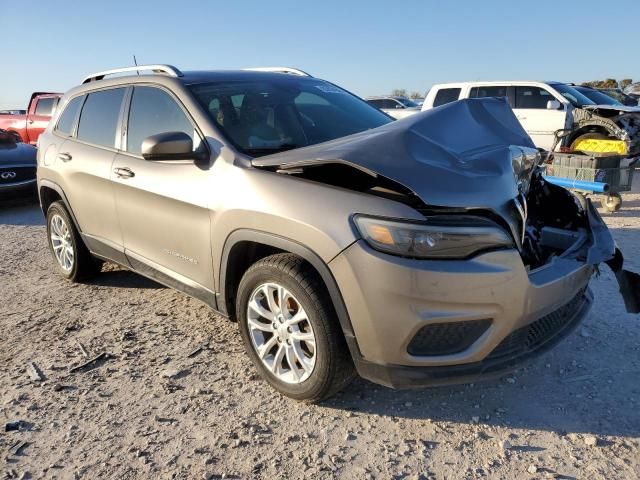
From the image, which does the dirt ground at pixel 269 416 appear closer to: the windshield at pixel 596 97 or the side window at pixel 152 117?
the side window at pixel 152 117

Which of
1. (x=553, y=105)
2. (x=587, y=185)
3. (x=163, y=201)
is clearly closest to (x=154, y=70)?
(x=163, y=201)

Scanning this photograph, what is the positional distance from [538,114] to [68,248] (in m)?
9.80

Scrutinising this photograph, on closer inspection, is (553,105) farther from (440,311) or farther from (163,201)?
(440,311)

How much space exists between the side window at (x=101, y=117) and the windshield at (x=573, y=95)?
9.69 meters

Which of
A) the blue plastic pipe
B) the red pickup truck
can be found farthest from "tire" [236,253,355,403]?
the red pickup truck

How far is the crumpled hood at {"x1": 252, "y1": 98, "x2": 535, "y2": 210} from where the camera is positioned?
2.28 metres

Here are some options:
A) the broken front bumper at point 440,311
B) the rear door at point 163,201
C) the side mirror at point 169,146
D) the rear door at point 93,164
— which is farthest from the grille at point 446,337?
the rear door at point 93,164

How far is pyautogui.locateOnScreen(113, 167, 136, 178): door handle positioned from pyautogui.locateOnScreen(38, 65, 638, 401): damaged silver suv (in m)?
0.01

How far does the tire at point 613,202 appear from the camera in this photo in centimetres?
721

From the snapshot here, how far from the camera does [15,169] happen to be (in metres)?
8.73

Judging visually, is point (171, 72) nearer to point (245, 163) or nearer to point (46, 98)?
point (245, 163)

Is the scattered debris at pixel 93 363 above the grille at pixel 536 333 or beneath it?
beneath

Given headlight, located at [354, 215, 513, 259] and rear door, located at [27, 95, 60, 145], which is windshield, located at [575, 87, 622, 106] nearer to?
headlight, located at [354, 215, 513, 259]

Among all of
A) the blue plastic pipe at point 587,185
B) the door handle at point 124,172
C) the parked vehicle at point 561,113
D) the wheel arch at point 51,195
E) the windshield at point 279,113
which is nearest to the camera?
the windshield at point 279,113
